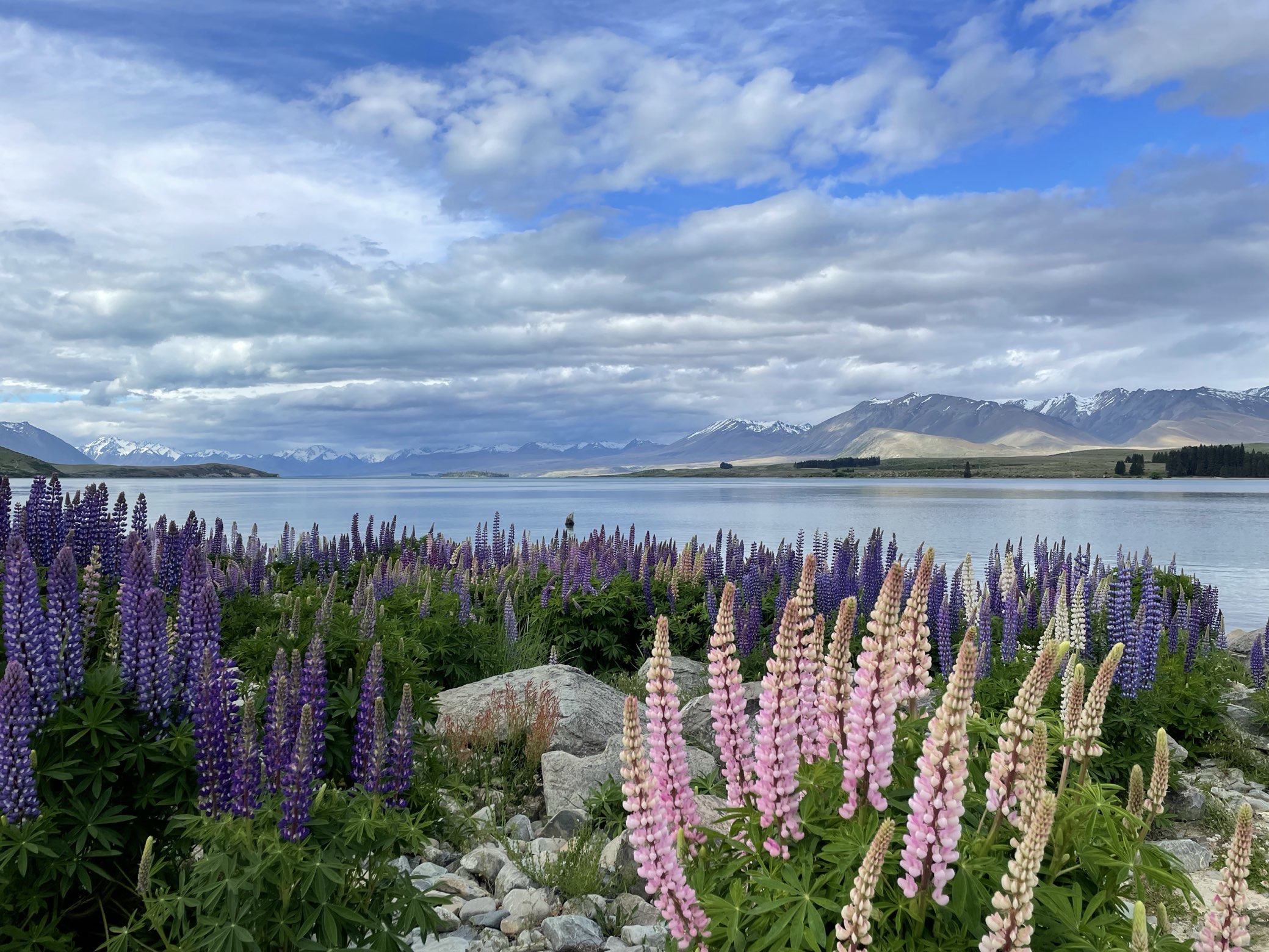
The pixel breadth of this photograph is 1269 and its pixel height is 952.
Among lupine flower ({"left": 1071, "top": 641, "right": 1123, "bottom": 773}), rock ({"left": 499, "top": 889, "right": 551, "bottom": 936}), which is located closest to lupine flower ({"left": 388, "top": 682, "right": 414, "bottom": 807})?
rock ({"left": 499, "top": 889, "right": 551, "bottom": 936})

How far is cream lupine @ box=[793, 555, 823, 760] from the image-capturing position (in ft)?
12.4

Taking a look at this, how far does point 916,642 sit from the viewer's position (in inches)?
153

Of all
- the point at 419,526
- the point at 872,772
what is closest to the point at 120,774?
the point at 872,772

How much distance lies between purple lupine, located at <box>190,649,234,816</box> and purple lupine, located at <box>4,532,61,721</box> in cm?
83

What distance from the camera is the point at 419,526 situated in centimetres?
5881

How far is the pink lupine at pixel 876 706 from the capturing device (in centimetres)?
337

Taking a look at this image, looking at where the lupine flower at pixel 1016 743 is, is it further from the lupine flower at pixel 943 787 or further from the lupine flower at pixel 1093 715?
the lupine flower at pixel 1093 715

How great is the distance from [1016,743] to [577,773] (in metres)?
5.99

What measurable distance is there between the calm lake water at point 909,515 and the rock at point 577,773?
22002 mm

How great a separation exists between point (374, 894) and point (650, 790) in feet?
6.55

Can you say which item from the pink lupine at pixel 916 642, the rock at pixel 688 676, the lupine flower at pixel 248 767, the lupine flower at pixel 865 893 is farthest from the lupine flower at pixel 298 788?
the rock at pixel 688 676

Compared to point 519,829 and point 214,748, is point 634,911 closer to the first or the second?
point 519,829

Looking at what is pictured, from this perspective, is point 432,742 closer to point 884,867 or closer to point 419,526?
point 884,867

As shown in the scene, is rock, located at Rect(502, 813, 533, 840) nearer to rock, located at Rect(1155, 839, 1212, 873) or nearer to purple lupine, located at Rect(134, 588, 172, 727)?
purple lupine, located at Rect(134, 588, 172, 727)
